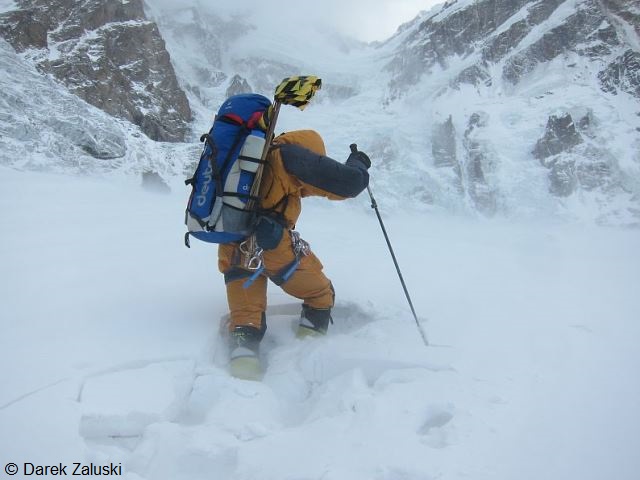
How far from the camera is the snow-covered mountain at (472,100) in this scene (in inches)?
1053

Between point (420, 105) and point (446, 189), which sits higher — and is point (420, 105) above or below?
above

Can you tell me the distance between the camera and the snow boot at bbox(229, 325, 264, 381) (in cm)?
249

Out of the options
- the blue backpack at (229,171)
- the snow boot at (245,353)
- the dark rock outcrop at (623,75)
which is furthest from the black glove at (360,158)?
the dark rock outcrop at (623,75)

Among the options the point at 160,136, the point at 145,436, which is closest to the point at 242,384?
the point at 145,436

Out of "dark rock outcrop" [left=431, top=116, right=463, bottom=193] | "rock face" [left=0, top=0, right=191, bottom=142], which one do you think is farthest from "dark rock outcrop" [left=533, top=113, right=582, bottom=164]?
"rock face" [left=0, top=0, right=191, bottom=142]

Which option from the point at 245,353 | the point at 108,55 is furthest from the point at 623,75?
the point at 245,353

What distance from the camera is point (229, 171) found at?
2.53 meters

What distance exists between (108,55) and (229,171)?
33605 millimetres

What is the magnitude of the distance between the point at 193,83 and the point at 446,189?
29307mm

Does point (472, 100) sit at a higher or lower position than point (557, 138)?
higher

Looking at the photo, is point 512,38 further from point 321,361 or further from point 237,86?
point 321,361

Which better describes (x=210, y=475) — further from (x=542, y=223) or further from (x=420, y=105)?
(x=420, y=105)

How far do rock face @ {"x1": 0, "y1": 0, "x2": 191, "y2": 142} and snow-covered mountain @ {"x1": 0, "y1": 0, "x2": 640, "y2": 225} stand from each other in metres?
0.09

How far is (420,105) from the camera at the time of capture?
38.7 meters
